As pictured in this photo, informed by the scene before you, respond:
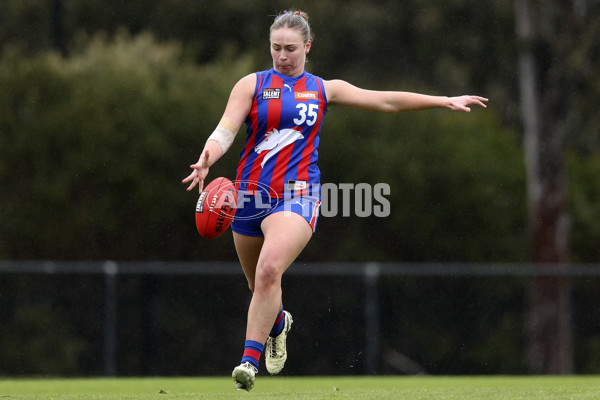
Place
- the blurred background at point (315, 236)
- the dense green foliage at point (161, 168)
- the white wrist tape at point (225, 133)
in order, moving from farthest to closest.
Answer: the dense green foliage at point (161, 168) → the blurred background at point (315, 236) → the white wrist tape at point (225, 133)

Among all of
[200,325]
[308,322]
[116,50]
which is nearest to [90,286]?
[200,325]

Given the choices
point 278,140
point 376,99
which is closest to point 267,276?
point 278,140

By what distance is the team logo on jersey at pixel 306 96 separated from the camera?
6.48 meters

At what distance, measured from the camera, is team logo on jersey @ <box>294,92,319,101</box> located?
648 centimetres

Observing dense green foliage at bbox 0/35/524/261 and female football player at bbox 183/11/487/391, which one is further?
dense green foliage at bbox 0/35/524/261

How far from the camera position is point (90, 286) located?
14023 millimetres

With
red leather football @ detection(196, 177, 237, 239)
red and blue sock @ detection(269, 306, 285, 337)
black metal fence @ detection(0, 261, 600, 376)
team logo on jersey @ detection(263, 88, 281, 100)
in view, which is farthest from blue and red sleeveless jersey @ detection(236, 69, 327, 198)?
black metal fence @ detection(0, 261, 600, 376)

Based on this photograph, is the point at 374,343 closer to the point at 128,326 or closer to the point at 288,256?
the point at 128,326

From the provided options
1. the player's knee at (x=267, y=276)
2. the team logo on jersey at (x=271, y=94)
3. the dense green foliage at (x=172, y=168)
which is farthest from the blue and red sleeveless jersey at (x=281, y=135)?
the dense green foliage at (x=172, y=168)

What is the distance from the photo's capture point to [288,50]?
255 inches

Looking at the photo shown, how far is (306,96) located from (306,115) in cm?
12

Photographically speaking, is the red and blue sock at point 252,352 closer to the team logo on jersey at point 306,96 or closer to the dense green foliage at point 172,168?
the team logo on jersey at point 306,96

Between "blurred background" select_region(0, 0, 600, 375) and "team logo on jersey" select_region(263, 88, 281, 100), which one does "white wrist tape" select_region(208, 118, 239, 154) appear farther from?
"blurred background" select_region(0, 0, 600, 375)

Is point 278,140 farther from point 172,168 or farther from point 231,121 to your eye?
point 172,168
